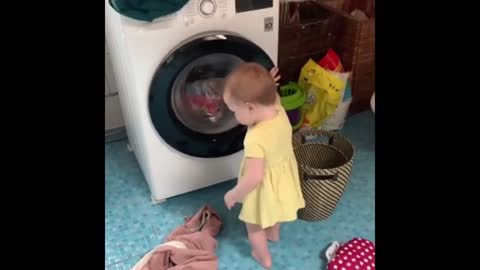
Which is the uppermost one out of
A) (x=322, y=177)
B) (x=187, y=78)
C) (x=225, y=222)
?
(x=187, y=78)

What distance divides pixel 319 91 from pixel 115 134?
1.00 m

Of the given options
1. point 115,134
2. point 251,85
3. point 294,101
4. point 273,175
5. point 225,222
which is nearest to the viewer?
point 251,85

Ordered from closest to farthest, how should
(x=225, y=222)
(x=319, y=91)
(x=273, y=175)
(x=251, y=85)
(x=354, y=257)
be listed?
(x=251, y=85) → (x=273, y=175) → (x=354, y=257) → (x=225, y=222) → (x=319, y=91)

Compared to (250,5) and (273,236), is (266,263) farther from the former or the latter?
(250,5)

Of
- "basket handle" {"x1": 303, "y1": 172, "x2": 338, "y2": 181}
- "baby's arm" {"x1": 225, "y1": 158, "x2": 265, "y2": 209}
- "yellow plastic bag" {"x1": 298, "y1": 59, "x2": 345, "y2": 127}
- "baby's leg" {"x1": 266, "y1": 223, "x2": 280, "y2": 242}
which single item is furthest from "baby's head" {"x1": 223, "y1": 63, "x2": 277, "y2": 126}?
"yellow plastic bag" {"x1": 298, "y1": 59, "x2": 345, "y2": 127}

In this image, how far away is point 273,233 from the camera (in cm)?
168

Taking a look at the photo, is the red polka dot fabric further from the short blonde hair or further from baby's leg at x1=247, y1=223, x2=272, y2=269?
the short blonde hair

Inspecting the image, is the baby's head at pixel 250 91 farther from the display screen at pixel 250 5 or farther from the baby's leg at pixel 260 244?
the baby's leg at pixel 260 244

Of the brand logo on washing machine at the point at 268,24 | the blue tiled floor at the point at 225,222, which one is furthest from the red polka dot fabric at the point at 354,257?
the brand logo on washing machine at the point at 268,24

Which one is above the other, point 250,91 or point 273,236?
point 250,91

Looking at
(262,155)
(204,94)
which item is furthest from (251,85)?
(204,94)

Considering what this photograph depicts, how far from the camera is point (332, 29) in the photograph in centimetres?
221
